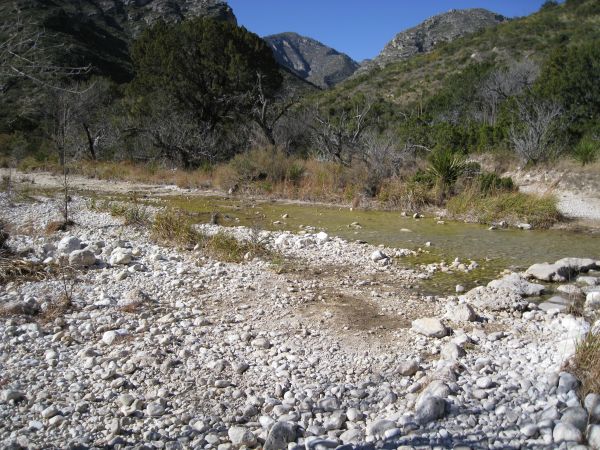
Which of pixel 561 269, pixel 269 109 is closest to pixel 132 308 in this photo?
pixel 561 269

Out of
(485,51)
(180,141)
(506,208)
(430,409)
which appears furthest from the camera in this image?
(485,51)

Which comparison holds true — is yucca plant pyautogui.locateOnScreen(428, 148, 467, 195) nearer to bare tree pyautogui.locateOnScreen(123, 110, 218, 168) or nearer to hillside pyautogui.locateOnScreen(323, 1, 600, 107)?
bare tree pyautogui.locateOnScreen(123, 110, 218, 168)

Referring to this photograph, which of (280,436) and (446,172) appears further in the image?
(446,172)

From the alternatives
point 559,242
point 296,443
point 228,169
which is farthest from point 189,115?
point 296,443

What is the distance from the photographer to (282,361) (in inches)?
159

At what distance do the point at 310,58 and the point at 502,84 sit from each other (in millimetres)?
109608

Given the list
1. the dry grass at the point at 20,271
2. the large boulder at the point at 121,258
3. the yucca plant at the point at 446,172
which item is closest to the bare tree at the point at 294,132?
the yucca plant at the point at 446,172

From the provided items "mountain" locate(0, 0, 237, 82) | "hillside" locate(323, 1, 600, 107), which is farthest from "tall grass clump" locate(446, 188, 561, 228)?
"mountain" locate(0, 0, 237, 82)

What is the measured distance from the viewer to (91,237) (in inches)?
339

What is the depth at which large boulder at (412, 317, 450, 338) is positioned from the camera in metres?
4.47

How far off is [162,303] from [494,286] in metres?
3.87

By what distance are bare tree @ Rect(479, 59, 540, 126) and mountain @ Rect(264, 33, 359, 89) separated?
233 ft

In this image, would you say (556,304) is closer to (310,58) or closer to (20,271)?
(20,271)

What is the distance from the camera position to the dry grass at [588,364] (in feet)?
10.7
